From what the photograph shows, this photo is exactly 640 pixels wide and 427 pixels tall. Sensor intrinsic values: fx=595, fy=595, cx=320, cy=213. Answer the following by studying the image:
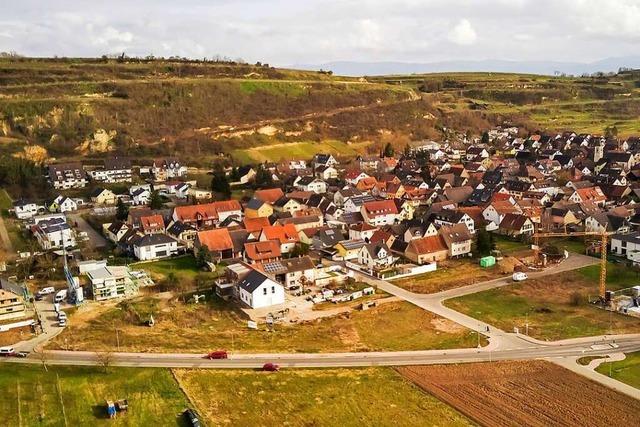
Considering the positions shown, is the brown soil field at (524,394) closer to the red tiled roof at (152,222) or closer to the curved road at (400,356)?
the curved road at (400,356)

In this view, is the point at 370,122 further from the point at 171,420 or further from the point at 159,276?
the point at 171,420

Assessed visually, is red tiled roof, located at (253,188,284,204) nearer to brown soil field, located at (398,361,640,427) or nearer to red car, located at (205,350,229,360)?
red car, located at (205,350,229,360)

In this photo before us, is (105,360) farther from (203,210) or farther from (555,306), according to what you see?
(203,210)

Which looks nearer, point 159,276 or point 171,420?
point 171,420

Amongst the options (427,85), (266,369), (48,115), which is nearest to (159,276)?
(266,369)

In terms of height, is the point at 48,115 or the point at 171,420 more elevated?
the point at 48,115

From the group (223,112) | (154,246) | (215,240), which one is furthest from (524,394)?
(223,112)

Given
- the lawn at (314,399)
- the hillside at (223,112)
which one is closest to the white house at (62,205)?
the hillside at (223,112)

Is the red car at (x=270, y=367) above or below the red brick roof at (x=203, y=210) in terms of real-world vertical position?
below
